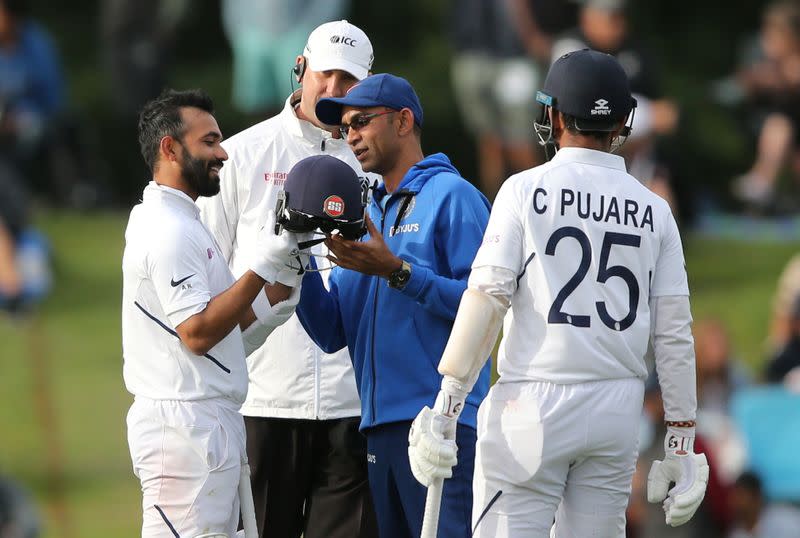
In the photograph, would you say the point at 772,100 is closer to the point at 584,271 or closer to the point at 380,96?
the point at 380,96

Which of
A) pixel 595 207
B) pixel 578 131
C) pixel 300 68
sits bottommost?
pixel 595 207

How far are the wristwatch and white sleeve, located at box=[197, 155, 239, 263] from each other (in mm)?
1085

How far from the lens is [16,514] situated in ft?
35.2

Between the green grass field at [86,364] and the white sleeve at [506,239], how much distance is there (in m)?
6.65

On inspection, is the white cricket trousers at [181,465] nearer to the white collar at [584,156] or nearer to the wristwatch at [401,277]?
the wristwatch at [401,277]

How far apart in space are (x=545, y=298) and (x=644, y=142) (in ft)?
22.3

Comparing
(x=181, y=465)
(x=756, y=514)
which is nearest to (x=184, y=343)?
(x=181, y=465)

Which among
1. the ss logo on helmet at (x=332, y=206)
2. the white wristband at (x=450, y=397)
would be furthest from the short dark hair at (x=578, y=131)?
the white wristband at (x=450, y=397)

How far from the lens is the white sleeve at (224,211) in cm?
540

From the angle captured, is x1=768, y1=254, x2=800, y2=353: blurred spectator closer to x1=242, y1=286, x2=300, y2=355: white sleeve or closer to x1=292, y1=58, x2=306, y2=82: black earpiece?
x1=292, y1=58, x2=306, y2=82: black earpiece

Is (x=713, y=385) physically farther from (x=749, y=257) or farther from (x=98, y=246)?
(x=98, y=246)

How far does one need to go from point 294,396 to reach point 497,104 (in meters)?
7.66

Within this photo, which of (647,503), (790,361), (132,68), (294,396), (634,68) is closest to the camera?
(294,396)

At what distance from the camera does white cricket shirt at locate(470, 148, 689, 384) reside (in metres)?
4.23
